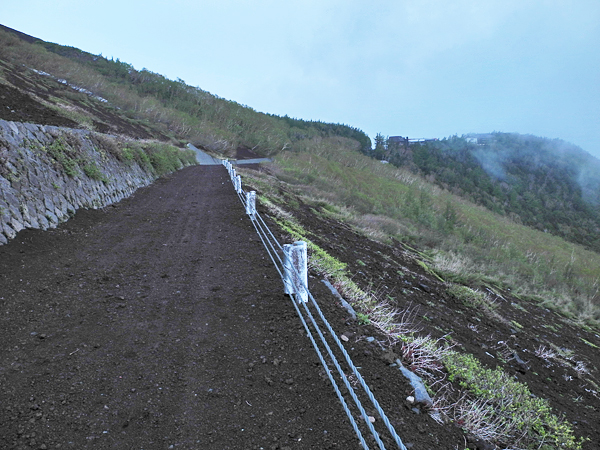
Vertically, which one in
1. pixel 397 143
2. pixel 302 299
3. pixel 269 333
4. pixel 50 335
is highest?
pixel 397 143

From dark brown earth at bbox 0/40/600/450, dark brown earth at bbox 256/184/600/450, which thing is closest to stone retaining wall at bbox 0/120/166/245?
dark brown earth at bbox 0/40/600/450

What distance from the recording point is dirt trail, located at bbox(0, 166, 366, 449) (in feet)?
7.63

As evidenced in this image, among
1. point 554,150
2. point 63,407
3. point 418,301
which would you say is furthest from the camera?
point 554,150

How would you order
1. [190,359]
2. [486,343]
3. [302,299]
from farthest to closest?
[486,343]
[302,299]
[190,359]

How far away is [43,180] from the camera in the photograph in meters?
6.56

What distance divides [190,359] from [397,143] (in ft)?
341

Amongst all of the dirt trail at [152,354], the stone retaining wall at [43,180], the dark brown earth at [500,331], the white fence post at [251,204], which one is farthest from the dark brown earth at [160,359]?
the white fence post at [251,204]

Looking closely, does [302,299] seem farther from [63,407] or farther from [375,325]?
[63,407]

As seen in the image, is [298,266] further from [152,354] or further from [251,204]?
[251,204]

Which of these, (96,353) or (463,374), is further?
(463,374)

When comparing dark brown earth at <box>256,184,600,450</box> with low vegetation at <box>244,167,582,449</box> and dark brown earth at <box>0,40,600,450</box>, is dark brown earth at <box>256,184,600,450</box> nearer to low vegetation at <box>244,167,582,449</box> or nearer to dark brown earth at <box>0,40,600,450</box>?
dark brown earth at <box>0,40,600,450</box>

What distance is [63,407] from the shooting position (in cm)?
246

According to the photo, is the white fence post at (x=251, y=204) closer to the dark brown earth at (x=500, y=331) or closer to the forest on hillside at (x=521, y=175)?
the dark brown earth at (x=500, y=331)

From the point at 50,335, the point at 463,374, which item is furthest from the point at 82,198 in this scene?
the point at 463,374
